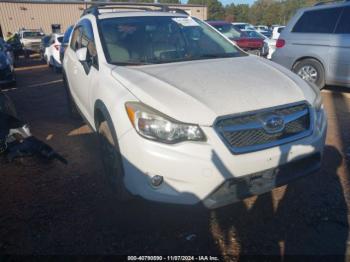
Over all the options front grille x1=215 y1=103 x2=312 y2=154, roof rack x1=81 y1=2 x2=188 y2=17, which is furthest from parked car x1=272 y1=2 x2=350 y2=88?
front grille x1=215 y1=103 x2=312 y2=154

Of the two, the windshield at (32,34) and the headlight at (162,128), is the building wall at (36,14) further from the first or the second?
the headlight at (162,128)

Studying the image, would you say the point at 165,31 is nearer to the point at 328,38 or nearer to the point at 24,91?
the point at 328,38

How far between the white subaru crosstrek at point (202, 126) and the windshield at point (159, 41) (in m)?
0.07

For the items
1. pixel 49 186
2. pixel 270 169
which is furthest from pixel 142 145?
pixel 49 186

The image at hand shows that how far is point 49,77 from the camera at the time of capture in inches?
451

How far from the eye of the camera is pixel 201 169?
2234 mm

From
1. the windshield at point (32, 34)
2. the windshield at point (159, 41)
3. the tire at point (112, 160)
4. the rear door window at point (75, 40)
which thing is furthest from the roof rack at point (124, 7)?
the windshield at point (32, 34)

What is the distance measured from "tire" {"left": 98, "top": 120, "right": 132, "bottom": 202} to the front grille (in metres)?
0.91

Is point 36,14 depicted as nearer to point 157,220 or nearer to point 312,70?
point 312,70

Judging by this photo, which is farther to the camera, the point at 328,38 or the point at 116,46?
the point at 328,38

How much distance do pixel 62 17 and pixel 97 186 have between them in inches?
1261

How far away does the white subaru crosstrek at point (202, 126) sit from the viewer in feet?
7.45

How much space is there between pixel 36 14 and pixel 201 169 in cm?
3270

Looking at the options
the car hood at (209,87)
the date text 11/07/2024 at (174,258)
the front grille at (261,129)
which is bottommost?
the date text 11/07/2024 at (174,258)
